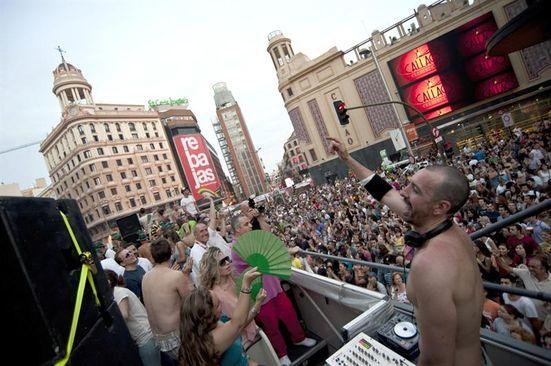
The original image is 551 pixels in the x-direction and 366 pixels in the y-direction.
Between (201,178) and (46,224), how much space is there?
103 feet

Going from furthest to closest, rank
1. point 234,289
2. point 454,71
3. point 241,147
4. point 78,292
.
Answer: point 241,147 < point 454,71 < point 234,289 < point 78,292

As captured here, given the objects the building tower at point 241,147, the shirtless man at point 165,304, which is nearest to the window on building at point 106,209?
the shirtless man at point 165,304

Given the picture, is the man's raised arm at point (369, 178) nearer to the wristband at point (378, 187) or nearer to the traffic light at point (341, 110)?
the wristband at point (378, 187)

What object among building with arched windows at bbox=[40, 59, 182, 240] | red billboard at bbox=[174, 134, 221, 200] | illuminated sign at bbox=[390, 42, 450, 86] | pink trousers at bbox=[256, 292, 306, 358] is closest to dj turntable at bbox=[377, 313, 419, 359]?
pink trousers at bbox=[256, 292, 306, 358]

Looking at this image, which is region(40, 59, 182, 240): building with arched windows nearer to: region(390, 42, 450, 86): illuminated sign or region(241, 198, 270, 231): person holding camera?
region(390, 42, 450, 86): illuminated sign

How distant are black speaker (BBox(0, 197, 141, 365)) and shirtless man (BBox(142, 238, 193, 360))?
1576 mm

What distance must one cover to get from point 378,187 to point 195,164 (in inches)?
1199

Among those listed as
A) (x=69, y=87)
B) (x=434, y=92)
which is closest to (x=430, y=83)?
(x=434, y=92)

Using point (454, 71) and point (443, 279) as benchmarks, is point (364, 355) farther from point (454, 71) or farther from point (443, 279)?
point (454, 71)

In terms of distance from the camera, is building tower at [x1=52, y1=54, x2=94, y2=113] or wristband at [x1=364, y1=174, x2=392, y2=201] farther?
building tower at [x1=52, y1=54, x2=94, y2=113]

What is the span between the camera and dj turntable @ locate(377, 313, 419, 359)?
7.38 feet

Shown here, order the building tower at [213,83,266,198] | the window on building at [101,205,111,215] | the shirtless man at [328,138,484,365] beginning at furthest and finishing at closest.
A: the building tower at [213,83,266,198] → the window on building at [101,205,111,215] → the shirtless man at [328,138,484,365]

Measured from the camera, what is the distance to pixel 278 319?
3787 mm

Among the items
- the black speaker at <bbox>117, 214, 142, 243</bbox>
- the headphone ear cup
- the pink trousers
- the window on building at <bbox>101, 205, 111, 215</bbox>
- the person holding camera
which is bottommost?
the pink trousers
